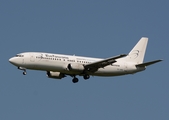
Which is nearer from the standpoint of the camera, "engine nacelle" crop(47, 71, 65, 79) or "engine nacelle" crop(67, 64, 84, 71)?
"engine nacelle" crop(67, 64, 84, 71)

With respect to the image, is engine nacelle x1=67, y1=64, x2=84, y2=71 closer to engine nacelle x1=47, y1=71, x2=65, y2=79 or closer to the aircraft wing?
the aircraft wing

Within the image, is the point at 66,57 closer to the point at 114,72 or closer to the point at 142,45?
the point at 114,72

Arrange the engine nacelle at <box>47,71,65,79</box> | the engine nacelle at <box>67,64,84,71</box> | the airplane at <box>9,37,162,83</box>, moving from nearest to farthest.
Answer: the airplane at <box>9,37,162,83</box> < the engine nacelle at <box>67,64,84,71</box> < the engine nacelle at <box>47,71,65,79</box>

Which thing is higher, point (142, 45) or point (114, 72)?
point (142, 45)

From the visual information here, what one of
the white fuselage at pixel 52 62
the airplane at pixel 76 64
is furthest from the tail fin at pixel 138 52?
the white fuselage at pixel 52 62

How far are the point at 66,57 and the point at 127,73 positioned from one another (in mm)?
11794

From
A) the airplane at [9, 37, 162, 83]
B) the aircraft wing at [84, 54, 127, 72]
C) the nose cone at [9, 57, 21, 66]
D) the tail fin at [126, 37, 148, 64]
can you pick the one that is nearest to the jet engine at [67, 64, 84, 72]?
the airplane at [9, 37, 162, 83]

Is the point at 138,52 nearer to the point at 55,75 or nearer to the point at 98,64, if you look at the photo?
the point at 98,64

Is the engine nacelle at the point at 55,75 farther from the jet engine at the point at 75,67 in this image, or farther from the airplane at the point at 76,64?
the jet engine at the point at 75,67

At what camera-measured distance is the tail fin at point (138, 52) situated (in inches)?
3730

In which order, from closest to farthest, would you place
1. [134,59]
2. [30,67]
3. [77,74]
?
[30,67] < [77,74] < [134,59]

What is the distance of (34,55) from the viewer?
276 feet

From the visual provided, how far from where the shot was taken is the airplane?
274 ft

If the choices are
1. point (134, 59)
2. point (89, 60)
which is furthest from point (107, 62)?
point (134, 59)
